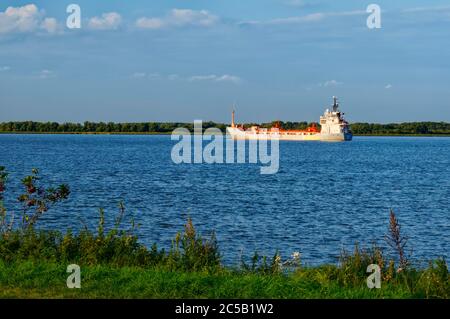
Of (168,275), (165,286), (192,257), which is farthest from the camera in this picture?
(192,257)

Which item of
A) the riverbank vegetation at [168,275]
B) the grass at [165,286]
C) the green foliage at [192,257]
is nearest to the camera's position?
the grass at [165,286]

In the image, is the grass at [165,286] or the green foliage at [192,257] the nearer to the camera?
the grass at [165,286]

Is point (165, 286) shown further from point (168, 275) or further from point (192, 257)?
point (192, 257)

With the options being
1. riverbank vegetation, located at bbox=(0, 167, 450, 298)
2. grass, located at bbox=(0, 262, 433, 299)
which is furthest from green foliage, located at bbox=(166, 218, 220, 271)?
grass, located at bbox=(0, 262, 433, 299)

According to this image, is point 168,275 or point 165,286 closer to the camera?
point 165,286

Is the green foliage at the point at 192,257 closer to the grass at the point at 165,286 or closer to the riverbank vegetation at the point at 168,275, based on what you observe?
the riverbank vegetation at the point at 168,275

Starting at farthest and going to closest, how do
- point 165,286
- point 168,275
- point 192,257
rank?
point 192,257, point 168,275, point 165,286

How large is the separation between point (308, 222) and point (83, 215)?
10.6m

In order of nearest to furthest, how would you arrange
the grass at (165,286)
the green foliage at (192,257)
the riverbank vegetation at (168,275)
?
the grass at (165,286), the riverbank vegetation at (168,275), the green foliage at (192,257)

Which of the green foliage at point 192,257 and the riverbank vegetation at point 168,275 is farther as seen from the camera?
the green foliage at point 192,257

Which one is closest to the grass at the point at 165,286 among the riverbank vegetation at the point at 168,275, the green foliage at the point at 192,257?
the riverbank vegetation at the point at 168,275

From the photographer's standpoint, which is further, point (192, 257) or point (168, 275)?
point (192, 257)

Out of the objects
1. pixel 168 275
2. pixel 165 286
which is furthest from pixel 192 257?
pixel 165 286

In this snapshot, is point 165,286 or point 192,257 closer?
point 165,286
